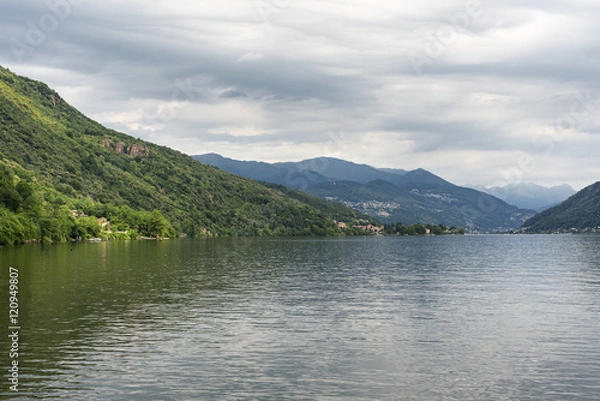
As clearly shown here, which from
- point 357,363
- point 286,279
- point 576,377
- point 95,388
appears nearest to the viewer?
point 95,388

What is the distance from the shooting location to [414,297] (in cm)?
5678

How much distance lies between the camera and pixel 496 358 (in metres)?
31.7

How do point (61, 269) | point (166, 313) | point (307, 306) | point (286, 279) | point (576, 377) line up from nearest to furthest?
point (576, 377) < point (166, 313) < point (307, 306) < point (286, 279) < point (61, 269)

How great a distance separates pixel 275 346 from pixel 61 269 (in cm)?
5517

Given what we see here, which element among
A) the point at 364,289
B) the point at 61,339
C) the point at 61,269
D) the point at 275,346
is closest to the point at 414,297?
the point at 364,289

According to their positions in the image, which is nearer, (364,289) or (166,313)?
(166,313)

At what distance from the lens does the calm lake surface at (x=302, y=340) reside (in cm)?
2616

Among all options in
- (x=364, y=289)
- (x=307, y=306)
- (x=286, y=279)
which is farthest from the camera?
(x=286, y=279)

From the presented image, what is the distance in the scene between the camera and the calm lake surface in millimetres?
26156

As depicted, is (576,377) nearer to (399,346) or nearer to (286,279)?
(399,346)

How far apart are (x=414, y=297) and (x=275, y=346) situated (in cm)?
2596

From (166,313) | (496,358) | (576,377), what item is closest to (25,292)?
(166,313)

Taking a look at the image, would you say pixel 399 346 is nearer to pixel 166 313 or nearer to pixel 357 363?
pixel 357 363

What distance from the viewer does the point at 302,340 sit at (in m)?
35.9
